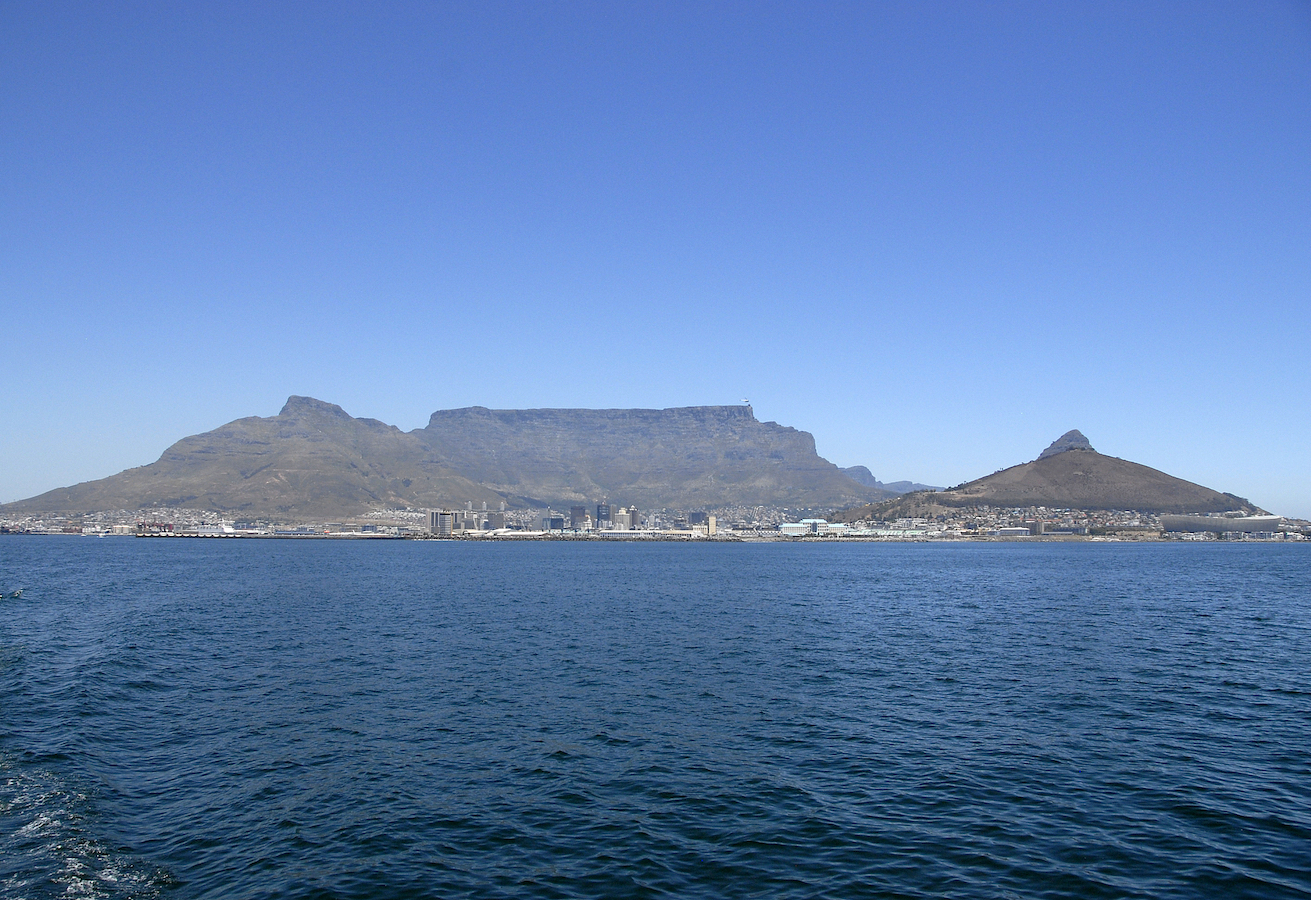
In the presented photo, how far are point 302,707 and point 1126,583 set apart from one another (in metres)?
112

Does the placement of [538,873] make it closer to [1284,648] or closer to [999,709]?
[999,709]

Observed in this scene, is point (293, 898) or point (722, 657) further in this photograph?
point (722, 657)

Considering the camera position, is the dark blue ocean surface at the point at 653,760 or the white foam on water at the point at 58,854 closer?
the white foam on water at the point at 58,854

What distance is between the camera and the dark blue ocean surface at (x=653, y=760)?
802 inches

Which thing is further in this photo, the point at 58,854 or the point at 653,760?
the point at 653,760

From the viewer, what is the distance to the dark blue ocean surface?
20.4 metres

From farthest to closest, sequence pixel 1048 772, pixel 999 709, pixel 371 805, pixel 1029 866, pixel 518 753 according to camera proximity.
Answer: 1. pixel 999 709
2. pixel 518 753
3. pixel 1048 772
4. pixel 371 805
5. pixel 1029 866

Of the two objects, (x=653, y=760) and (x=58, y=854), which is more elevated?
(x=653, y=760)

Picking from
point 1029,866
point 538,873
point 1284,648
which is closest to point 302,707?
point 538,873

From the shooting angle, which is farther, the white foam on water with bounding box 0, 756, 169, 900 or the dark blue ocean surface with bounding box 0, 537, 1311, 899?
the dark blue ocean surface with bounding box 0, 537, 1311, 899

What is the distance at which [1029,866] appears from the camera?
20.4 m

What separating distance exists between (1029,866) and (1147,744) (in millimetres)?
14507

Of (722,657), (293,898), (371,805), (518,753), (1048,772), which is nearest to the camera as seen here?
(293,898)

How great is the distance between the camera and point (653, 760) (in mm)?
29172
